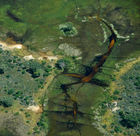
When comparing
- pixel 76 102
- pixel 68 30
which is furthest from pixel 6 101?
pixel 68 30

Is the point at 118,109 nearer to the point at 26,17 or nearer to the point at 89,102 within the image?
the point at 89,102

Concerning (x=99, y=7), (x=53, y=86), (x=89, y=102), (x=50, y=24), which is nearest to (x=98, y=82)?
(x=89, y=102)

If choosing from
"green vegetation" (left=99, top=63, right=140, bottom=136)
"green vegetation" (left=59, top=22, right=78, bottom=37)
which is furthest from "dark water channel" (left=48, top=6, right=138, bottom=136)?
"green vegetation" (left=59, top=22, right=78, bottom=37)

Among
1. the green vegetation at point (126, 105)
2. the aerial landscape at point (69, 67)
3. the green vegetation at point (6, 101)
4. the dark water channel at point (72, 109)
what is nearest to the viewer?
the green vegetation at point (126, 105)

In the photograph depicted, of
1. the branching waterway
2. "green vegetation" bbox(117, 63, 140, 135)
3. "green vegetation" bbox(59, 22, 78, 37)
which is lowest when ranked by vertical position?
the branching waterway

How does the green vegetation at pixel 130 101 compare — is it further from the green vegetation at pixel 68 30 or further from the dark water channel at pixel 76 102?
the green vegetation at pixel 68 30

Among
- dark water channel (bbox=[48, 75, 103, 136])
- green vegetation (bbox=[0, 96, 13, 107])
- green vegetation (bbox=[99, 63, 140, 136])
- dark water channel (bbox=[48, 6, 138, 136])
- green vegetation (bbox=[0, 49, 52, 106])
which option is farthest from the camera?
green vegetation (bbox=[0, 49, 52, 106])

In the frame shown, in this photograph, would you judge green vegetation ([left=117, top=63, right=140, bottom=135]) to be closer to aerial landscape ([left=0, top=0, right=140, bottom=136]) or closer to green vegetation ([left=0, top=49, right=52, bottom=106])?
aerial landscape ([left=0, top=0, right=140, bottom=136])

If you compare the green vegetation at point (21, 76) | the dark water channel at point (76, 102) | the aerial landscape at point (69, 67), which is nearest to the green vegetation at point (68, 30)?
the aerial landscape at point (69, 67)
